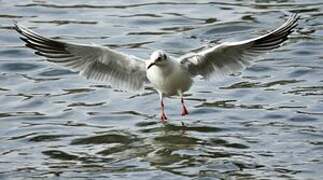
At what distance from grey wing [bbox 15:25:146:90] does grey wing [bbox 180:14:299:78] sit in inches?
29.1

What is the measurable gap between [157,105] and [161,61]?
1577 mm

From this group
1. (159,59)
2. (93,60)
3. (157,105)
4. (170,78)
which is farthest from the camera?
(157,105)

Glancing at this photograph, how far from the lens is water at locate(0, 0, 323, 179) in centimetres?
1138

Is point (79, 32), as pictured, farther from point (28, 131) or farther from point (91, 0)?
point (28, 131)

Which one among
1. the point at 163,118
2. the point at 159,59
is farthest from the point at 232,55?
the point at 163,118

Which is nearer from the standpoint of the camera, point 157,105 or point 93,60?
point 93,60

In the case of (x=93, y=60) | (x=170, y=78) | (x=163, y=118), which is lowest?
(x=163, y=118)

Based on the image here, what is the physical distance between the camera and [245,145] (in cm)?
1207

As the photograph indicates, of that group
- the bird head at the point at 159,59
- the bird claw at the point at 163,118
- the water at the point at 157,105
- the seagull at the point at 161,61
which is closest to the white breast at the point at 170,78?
the seagull at the point at 161,61

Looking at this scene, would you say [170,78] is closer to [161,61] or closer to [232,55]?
[161,61]

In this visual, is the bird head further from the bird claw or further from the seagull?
the bird claw

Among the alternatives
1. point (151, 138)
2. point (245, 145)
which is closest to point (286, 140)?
point (245, 145)

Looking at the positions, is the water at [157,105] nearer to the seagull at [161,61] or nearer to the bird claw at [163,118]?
the bird claw at [163,118]

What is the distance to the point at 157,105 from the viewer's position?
46.4 ft
